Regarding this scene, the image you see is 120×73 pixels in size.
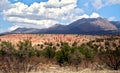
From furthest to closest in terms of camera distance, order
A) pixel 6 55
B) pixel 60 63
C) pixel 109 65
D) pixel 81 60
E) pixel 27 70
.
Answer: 1. pixel 60 63
2. pixel 81 60
3. pixel 109 65
4. pixel 27 70
5. pixel 6 55

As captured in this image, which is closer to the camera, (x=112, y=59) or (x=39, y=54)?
(x=112, y=59)

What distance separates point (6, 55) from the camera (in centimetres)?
2194

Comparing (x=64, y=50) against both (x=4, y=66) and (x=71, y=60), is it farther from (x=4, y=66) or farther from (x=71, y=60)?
(x=4, y=66)

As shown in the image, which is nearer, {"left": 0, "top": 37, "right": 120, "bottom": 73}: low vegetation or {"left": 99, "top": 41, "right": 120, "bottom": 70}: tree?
{"left": 0, "top": 37, "right": 120, "bottom": 73}: low vegetation

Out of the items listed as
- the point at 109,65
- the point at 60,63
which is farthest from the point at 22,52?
the point at 60,63

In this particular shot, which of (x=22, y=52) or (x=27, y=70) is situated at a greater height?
(x=22, y=52)

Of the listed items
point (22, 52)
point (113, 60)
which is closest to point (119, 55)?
point (113, 60)

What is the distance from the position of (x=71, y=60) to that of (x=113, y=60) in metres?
7.11

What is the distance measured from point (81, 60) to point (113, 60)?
6075 millimetres

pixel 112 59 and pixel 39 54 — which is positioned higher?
pixel 112 59

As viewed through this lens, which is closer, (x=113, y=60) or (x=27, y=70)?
(x=27, y=70)

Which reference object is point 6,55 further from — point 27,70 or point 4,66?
point 27,70

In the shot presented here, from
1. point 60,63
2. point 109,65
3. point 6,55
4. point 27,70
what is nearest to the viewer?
point 6,55

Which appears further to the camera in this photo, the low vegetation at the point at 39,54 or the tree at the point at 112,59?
the tree at the point at 112,59
